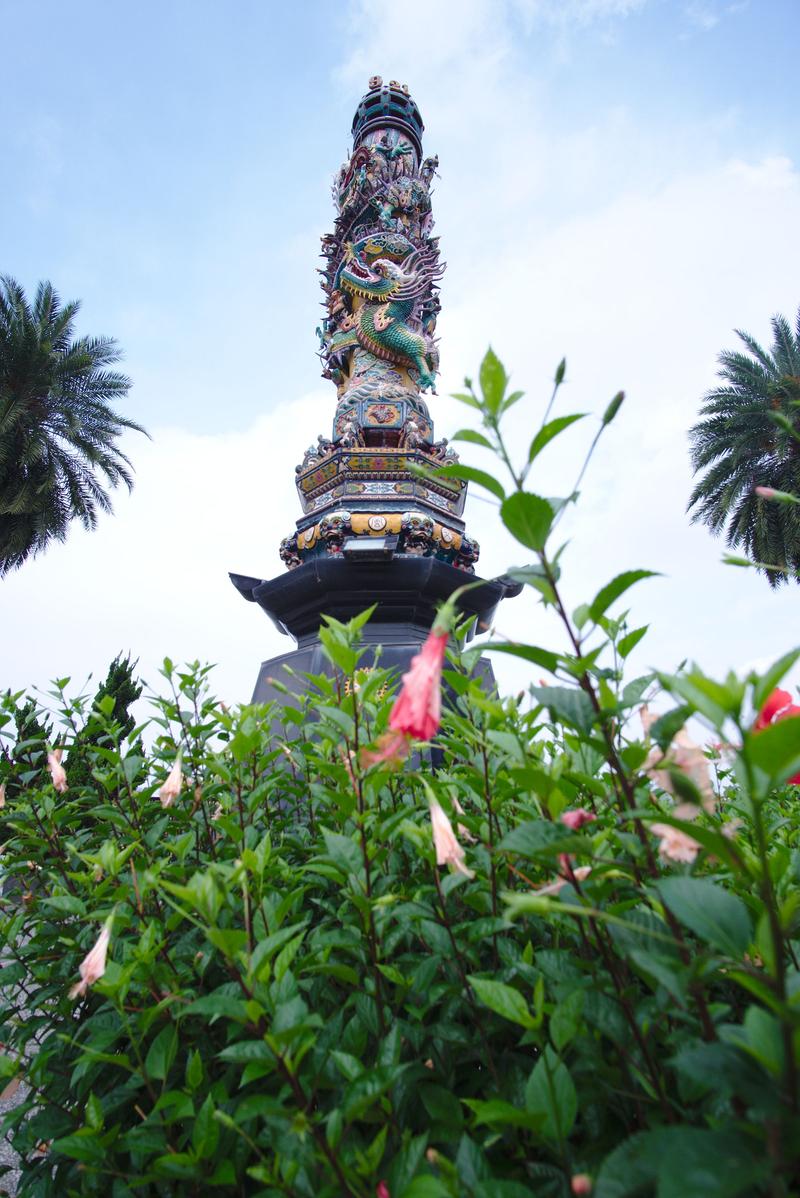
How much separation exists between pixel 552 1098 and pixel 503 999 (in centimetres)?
15

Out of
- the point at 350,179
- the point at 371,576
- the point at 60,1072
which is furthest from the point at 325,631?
the point at 350,179

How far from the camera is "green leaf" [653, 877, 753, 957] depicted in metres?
0.69

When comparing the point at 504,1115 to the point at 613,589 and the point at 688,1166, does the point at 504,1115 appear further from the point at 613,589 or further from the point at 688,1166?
the point at 613,589

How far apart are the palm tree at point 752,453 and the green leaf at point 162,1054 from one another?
70.4ft

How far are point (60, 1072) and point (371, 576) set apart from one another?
595 centimetres

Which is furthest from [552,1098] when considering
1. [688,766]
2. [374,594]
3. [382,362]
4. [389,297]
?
[389,297]

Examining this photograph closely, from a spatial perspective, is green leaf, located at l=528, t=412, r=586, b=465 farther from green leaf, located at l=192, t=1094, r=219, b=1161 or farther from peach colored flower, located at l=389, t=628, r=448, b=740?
green leaf, located at l=192, t=1094, r=219, b=1161

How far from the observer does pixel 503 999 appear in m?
0.96

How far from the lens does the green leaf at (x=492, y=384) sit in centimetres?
111

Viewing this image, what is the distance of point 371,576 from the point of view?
23.7ft

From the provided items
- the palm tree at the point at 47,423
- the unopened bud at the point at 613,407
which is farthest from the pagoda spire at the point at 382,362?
the palm tree at the point at 47,423

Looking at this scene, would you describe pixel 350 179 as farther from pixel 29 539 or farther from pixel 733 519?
pixel 733 519

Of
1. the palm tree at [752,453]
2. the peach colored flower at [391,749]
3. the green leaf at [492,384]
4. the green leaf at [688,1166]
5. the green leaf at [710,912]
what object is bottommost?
the green leaf at [688,1166]

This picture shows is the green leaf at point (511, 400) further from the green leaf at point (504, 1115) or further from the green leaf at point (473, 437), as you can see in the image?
the green leaf at point (504, 1115)
